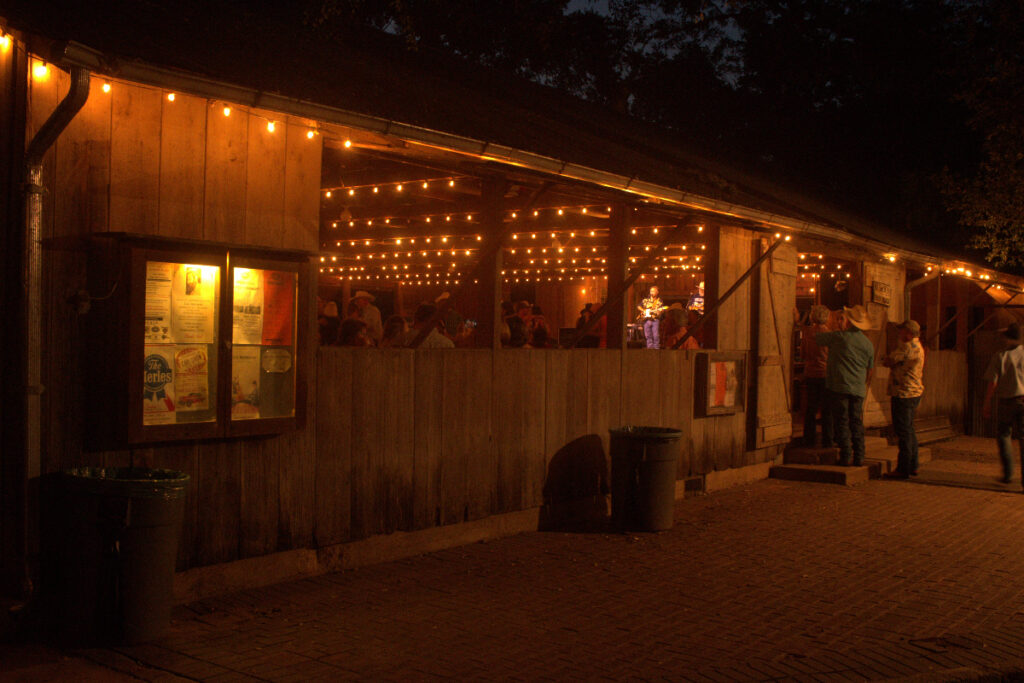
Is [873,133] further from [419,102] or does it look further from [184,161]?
[184,161]

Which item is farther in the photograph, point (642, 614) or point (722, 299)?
point (722, 299)

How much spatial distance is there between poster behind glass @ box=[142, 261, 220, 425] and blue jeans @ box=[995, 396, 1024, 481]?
10603mm

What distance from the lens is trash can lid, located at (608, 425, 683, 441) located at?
30.5ft

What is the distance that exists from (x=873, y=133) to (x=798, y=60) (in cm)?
472

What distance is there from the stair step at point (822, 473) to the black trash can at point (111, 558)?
9.70m

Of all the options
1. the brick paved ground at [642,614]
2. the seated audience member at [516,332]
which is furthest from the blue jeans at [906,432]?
the seated audience member at [516,332]

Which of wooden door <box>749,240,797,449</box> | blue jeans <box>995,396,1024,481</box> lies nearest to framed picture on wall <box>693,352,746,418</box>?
wooden door <box>749,240,797,449</box>

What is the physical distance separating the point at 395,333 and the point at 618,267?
9.05ft

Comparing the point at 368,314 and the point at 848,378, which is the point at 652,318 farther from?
the point at 368,314

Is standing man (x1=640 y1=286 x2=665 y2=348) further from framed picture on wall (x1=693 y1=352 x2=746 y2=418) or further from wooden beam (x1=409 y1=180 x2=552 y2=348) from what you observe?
wooden beam (x1=409 y1=180 x2=552 y2=348)

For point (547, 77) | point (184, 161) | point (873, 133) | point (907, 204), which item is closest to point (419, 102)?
point (184, 161)

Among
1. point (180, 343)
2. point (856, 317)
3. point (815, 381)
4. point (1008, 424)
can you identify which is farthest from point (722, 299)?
point (180, 343)

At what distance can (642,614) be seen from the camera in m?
6.61

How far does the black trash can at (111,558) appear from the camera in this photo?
5398 mm
